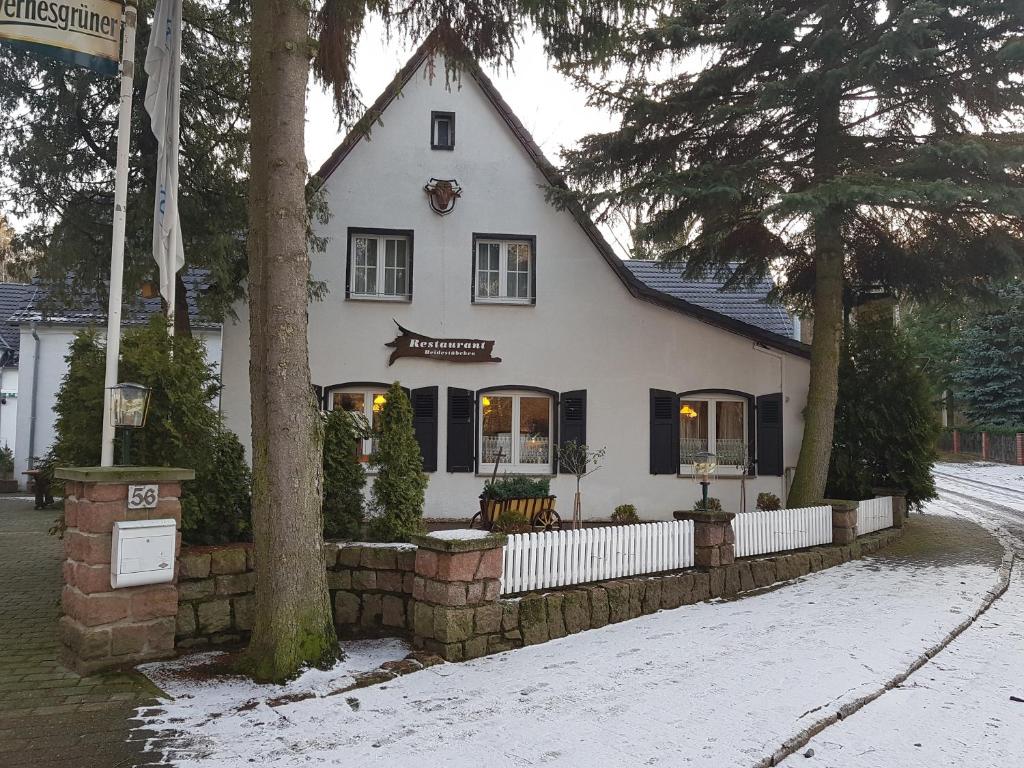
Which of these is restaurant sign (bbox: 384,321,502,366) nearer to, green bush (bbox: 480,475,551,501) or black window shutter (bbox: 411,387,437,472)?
black window shutter (bbox: 411,387,437,472)

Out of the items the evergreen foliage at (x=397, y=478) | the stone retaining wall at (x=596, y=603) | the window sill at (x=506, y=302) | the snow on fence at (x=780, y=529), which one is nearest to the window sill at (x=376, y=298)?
the window sill at (x=506, y=302)

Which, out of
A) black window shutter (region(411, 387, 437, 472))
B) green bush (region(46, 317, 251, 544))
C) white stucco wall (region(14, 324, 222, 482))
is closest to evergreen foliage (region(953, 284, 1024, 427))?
black window shutter (region(411, 387, 437, 472))

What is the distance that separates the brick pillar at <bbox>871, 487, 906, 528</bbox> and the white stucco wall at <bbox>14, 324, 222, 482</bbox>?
1416 cm

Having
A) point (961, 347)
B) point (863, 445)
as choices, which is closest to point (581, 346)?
point (863, 445)

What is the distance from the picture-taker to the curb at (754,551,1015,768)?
4.30 m

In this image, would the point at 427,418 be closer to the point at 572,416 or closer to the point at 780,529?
the point at 572,416

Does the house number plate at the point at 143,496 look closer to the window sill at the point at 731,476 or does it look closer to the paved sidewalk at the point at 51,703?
the paved sidewalk at the point at 51,703

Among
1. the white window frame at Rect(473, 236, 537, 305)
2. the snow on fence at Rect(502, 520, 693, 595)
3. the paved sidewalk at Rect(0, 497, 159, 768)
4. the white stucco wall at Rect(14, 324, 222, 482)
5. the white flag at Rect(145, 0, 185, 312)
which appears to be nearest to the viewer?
the paved sidewalk at Rect(0, 497, 159, 768)

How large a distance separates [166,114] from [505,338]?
22.8 ft

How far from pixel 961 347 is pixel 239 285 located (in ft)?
109

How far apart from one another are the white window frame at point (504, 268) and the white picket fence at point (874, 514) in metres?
6.32

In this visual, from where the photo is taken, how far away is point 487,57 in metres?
7.46

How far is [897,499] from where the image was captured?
43.3ft

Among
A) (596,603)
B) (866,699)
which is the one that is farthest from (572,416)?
(866,699)
